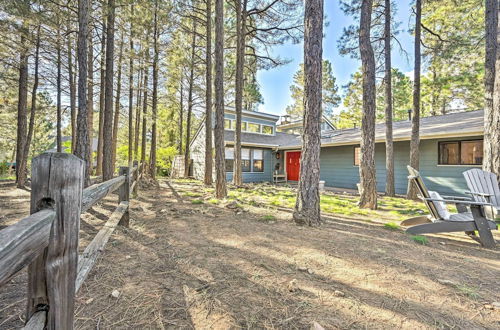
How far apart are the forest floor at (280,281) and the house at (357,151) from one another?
580cm

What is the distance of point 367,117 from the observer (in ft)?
20.0

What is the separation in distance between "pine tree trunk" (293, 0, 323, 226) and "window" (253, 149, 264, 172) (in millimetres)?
10470

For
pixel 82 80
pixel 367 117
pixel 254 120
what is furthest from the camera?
pixel 254 120

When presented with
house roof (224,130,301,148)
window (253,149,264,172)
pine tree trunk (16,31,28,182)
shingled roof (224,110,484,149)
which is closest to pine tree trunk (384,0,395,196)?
shingled roof (224,110,484,149)

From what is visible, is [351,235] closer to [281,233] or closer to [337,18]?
[281,233]

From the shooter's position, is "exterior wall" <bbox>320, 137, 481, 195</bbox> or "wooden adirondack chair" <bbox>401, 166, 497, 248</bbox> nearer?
"wooden adirondack chair" <bbox>401, 166, 497, 248</bbox>

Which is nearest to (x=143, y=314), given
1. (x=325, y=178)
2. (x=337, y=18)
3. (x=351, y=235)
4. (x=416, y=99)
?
(x=351, y=235)

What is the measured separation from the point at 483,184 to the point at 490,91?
10.4ft

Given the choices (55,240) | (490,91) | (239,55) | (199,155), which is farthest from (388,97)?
(199,155)

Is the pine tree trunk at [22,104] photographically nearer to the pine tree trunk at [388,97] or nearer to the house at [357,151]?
the house at [357,151]

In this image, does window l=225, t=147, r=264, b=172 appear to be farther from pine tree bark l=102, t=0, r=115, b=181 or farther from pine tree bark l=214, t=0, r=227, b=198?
pine tree bark l=102, t=0, r=115, b=181

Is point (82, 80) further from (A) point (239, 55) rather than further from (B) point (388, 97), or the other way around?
(B) point (388, 97)

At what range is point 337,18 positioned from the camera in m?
9.34

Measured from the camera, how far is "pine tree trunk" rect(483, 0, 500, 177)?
5305 millimetres
